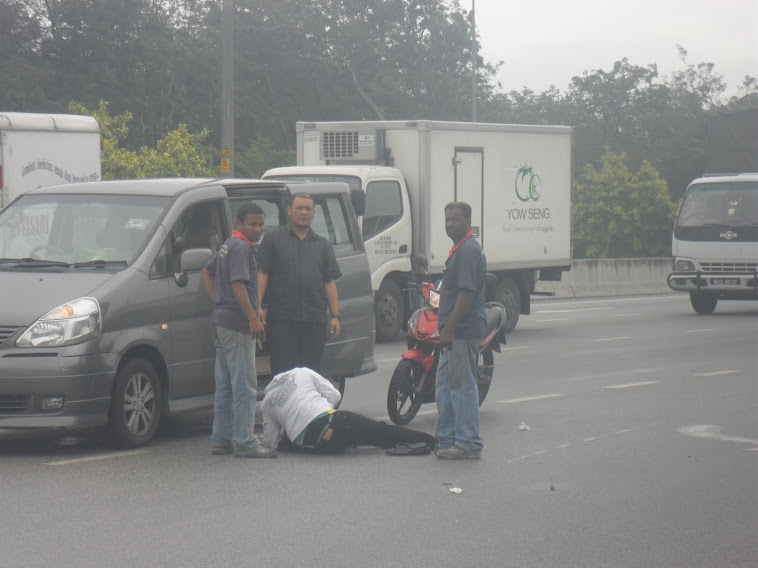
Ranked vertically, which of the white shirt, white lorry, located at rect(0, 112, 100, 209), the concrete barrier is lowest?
the concrete barrier

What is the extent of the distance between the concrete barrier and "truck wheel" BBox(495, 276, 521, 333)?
9.33 meters

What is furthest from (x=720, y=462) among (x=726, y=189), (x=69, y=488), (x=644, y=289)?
(x=644, y=289)

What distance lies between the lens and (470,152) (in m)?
19.5

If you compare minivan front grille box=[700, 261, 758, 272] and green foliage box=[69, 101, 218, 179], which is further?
green foliage box=[69, 101, 218, 179]

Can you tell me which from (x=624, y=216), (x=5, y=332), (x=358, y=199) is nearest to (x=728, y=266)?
(x=358, y=199)

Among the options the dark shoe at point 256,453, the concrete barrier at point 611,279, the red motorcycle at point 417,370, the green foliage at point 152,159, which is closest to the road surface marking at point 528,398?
the red motorcycle at point 417,370

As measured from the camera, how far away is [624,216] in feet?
205

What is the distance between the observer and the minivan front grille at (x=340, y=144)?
1909cm

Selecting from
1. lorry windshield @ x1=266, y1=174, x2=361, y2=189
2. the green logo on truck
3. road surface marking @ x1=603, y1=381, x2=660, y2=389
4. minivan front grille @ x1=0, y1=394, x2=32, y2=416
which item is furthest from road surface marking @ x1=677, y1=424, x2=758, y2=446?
the green logo on truck

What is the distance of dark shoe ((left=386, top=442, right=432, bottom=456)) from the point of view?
8.98 metres

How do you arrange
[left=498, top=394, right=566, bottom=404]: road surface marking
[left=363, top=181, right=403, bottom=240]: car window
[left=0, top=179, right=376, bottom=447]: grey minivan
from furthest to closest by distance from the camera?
[left=363, top=181, right=403, bottom=240]: car window → [left=498, top=394, right=566, bottom=404]: road surface marking → [left=0, top=179, right=376, bottom=447]: grey minivan

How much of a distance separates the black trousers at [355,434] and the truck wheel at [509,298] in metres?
10.7

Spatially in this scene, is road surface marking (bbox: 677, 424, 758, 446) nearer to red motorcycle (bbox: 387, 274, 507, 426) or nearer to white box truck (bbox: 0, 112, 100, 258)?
red motorcycle (bbox: 387, 274, 507, 426)

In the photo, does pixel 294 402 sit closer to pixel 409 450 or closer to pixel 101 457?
pixel 409 450
